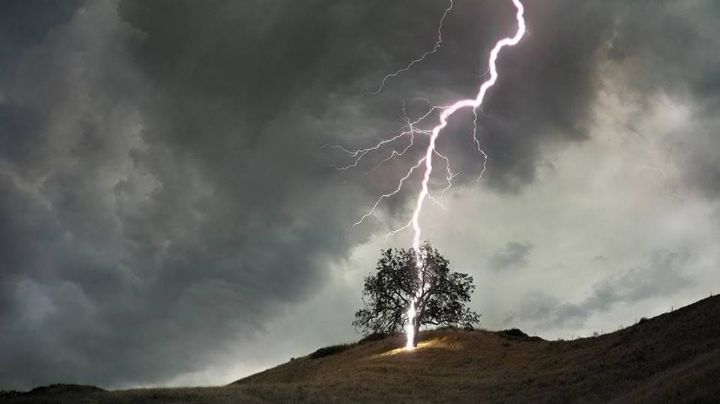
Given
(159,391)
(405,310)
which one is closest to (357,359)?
(405,310)

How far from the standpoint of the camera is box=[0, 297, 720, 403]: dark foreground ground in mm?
22234

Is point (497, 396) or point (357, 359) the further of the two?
point (357, 359)

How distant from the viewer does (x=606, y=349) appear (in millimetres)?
32031

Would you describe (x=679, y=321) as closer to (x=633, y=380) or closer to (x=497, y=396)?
(x=633, y=380)

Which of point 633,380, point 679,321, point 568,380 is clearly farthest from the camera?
point 679,321

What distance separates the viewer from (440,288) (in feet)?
157

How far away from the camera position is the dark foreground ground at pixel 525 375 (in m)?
22.2

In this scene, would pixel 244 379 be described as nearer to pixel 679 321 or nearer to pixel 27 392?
pixel 27 392

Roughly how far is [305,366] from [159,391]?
21211 millimetres

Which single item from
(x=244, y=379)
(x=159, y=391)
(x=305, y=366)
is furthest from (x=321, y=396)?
(x=244, y=379)

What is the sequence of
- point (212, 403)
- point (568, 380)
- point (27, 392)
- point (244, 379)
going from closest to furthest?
point (212, 403), point (568, 380), point (27, 392), point (244, 379)

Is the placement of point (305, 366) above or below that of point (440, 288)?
below

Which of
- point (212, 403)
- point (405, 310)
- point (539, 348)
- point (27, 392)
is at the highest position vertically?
point (405, 310)

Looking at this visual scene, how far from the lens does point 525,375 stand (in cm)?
3192
